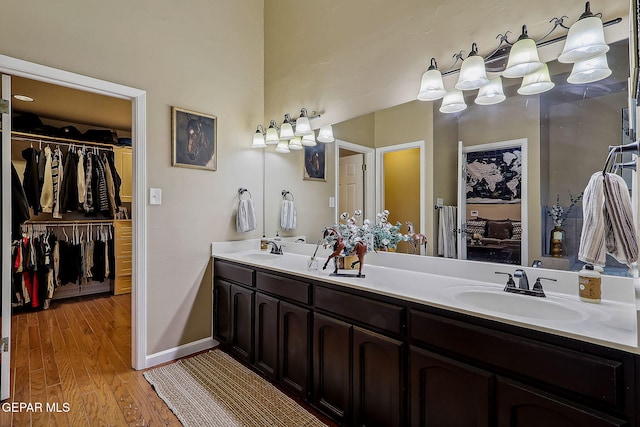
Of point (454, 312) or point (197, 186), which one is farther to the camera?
point (197, 186)

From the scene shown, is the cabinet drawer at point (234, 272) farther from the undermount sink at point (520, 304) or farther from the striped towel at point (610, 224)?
the striped towel at point (610, 224)

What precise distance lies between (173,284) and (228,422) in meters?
1.18

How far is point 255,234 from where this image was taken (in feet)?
10.00

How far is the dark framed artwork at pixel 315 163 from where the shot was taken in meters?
2.66

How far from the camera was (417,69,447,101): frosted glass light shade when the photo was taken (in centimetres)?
177

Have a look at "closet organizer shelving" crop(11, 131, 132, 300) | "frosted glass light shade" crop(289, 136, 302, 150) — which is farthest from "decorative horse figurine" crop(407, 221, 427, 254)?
"closet organizer shelving" crop(11, 131, 132, 300)

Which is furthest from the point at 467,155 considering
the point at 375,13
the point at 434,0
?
the point at 375,13

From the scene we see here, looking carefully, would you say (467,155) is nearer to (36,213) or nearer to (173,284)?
(173,284)

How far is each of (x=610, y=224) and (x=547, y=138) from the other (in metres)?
0.60

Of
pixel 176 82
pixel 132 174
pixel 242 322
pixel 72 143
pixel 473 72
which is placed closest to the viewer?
pixel 473 72

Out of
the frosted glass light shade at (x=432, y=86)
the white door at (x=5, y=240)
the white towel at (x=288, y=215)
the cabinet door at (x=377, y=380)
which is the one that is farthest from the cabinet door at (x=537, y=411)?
the white door at (x=5, y=240)

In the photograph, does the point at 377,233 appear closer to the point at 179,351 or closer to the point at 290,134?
the point at 290,134

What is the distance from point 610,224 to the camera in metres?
1.09

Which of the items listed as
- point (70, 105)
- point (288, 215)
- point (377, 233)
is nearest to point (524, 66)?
point (377, 233)
